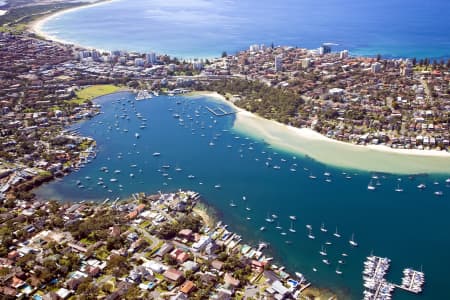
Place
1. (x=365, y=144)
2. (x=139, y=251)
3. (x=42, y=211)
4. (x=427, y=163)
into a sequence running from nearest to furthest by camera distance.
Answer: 1. (x=139, y=251)
2. (x=42, y=211)
3. (x=427, y=163)
4. (x=365, y=144)

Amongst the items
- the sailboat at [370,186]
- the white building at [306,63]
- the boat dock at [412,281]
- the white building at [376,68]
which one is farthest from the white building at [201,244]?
the white building at [306,63]

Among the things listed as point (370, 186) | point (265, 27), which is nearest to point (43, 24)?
point (265, 27)

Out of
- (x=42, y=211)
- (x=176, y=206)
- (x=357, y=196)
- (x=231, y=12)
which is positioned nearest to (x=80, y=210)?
(x=42, y=211)

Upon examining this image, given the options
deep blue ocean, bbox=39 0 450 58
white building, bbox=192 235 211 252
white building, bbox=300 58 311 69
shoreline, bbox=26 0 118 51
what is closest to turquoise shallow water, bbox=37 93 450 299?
white building, bbox=192 235 211 252

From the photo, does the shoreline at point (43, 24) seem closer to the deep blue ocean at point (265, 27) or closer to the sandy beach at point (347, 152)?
the deep blue ocean at point (265, 27)

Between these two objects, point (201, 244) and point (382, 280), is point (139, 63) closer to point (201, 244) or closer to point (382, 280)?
point (201, 244)

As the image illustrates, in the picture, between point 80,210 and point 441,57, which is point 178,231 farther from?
point 441,57
